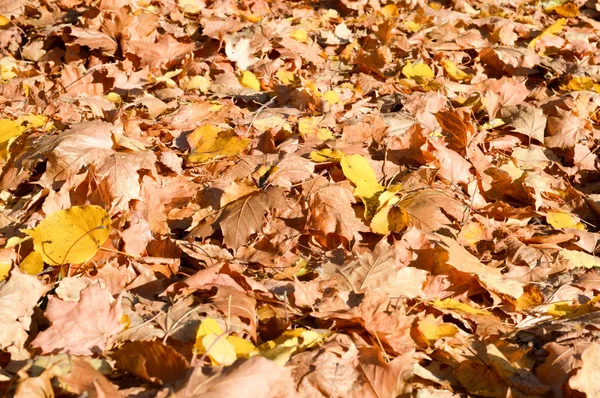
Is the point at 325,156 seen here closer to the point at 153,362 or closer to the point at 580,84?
the point at 153,362

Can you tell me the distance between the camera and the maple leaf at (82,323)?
1.50m

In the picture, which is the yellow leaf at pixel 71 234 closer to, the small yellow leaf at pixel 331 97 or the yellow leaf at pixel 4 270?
the yellow leaf at pixel 4 270

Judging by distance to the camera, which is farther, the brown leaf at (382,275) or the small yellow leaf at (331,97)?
the small yellow leaf at (331,97)

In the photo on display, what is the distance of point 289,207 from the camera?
2.13 metres

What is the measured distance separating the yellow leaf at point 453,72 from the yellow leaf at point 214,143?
5.06 ft

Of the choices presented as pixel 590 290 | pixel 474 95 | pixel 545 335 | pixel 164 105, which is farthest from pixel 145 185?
pixel 474 95

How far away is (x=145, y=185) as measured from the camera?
7.29 ft

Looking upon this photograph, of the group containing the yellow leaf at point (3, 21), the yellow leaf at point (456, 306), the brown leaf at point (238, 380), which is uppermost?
the brown leaf at point (238, 380)

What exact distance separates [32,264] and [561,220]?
77.0 inches

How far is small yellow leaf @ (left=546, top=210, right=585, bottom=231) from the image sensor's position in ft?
7.55

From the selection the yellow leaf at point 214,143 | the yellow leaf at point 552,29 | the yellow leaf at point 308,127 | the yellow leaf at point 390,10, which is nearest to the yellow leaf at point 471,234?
the yellow leaf at point 308,127

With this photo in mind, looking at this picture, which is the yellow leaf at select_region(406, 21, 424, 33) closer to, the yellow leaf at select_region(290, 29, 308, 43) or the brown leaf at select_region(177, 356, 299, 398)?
the yellow leaf at select_region(290, 29, 308, 43)

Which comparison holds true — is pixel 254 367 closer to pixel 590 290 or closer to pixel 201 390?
pixel 201 390

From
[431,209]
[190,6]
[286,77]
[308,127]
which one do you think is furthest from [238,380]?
[190,6]
